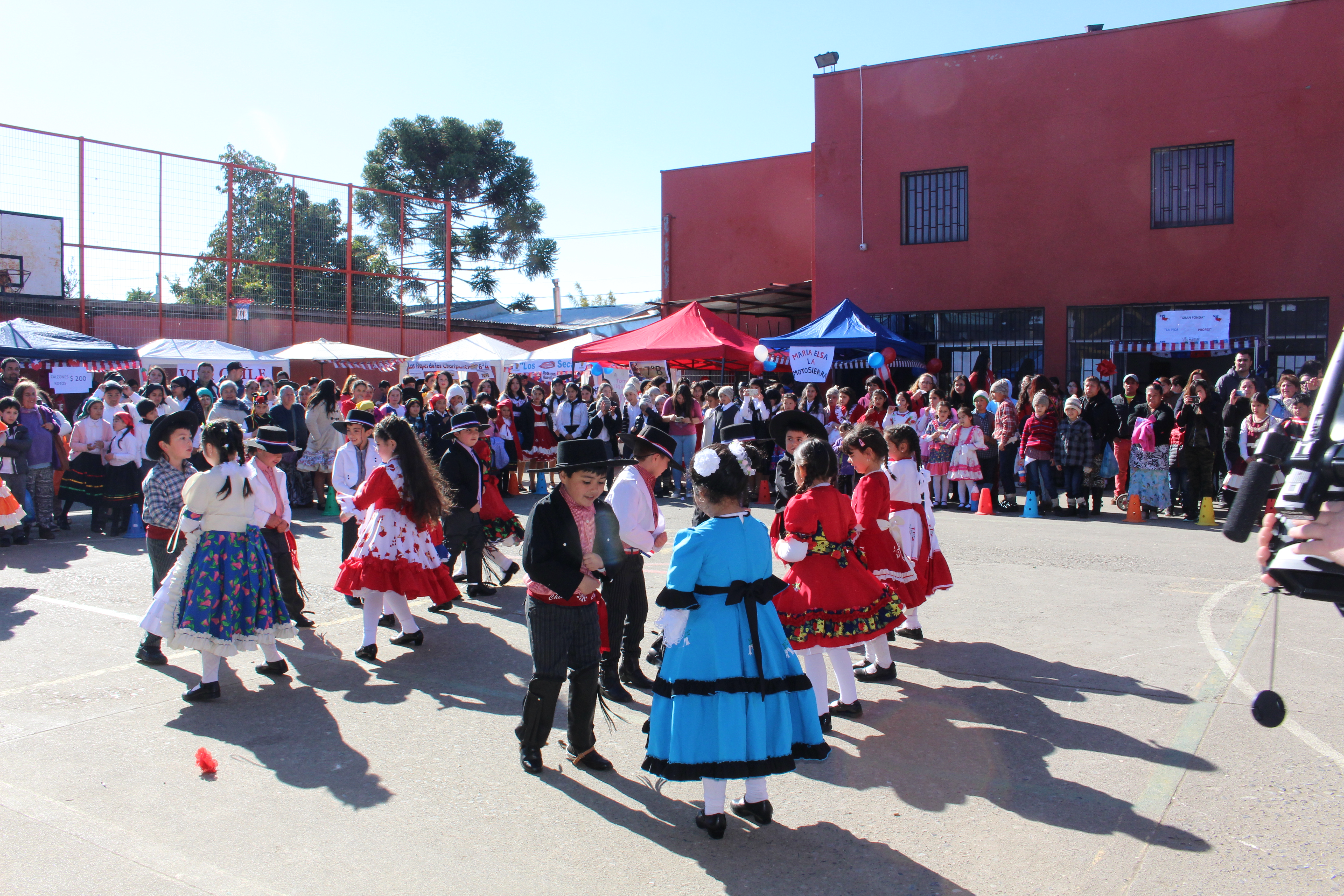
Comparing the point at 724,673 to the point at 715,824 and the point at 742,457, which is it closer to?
the point at 715,824

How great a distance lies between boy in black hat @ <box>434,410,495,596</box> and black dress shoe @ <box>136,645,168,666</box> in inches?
78.9

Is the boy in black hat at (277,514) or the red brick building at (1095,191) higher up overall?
the red brick building at (1095,191)

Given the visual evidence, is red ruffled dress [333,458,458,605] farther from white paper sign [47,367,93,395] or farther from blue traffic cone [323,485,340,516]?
white paper sign [47,367,93,395]

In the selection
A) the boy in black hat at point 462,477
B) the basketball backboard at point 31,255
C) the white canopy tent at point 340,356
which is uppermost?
the basketball backboard at point 31,255

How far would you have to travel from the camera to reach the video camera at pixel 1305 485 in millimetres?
3258

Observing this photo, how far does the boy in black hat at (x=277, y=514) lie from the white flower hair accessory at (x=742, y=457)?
331 cm

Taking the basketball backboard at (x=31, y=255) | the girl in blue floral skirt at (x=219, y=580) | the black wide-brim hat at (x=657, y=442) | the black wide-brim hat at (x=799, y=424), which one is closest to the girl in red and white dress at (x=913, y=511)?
the black wide-brim hat at (x=799, y=424)

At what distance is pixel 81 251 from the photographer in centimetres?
2081

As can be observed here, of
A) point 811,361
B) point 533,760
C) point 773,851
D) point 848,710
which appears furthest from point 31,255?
point 773,851

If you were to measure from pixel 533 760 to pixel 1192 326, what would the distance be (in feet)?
55.8

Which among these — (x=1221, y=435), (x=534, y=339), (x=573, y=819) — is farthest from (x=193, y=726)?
(x=534, y=339)

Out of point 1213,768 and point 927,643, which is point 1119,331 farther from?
point 1213,768

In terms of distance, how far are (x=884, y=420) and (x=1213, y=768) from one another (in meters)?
9.32

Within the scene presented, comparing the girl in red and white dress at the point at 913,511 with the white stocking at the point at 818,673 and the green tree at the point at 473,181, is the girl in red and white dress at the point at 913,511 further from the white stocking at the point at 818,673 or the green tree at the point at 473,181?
the green tree at the point at 473,181
